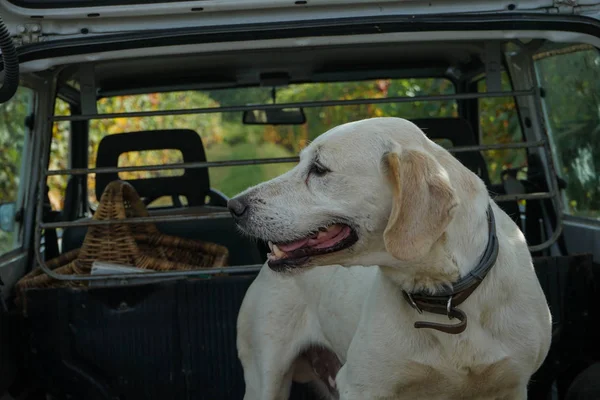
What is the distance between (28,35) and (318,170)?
133cm

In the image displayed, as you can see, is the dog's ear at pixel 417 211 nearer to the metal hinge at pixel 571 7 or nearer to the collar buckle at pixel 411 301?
the collar buckle at pixel 411 301

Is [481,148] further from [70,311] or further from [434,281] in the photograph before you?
[70,311]

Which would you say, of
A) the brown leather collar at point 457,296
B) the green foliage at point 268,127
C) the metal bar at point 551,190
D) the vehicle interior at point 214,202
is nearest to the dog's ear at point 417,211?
the brown leather collar at point 457,296

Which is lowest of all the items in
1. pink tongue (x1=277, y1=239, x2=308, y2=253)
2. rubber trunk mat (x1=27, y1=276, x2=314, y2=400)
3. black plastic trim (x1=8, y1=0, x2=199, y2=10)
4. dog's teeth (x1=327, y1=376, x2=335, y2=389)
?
dog's teeth (x1=327, y1=376, x2=335, y2=389)

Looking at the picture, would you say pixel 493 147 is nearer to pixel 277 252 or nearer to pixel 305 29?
pixel 305 29

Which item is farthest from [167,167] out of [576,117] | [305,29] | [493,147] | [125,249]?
[576,117]

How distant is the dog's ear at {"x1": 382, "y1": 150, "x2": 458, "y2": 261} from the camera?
2676 millimetres

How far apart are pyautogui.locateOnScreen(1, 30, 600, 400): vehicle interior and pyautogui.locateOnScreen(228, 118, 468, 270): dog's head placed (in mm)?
882

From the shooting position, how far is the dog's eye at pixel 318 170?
2.87 m

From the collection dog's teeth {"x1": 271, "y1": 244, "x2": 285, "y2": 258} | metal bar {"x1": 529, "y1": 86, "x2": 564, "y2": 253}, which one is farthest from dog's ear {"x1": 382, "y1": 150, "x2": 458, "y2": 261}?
metal bar {"x1": 529, "y1": 86, "x2": 564, "y2": 253}

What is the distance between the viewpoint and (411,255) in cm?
268

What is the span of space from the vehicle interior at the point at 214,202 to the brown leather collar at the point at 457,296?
91 cm

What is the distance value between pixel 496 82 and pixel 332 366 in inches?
69.4

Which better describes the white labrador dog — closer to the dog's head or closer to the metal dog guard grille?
the dog's head
